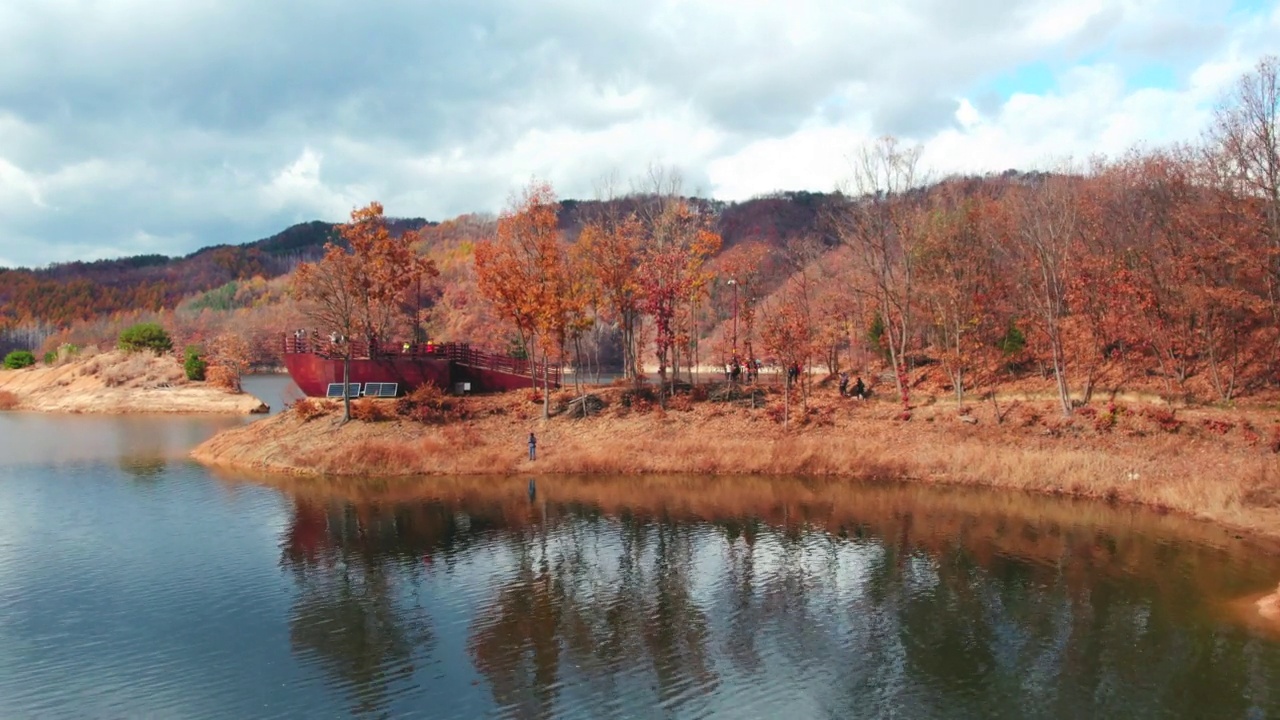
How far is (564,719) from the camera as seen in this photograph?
16.9 m

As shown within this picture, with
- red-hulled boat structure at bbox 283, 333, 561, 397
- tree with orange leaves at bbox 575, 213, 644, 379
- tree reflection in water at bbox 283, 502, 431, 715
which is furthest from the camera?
red-hulled boat structure at bbox 283, 333, 561, 397

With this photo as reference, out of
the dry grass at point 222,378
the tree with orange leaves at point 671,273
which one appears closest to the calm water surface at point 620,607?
the tree with orange leaves at point 671,273

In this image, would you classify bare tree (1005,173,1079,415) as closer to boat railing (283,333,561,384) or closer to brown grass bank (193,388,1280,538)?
brown grass bank (193,388,1280,538)

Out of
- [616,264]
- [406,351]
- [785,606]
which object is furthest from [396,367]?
[785,606]

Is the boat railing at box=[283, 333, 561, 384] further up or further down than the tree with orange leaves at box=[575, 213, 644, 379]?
further down

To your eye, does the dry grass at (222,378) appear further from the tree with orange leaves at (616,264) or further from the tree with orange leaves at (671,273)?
the tree with orange leaves at (671,273)

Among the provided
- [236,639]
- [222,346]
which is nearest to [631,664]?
[236,639]

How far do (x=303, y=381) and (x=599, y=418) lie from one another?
67.6 feet

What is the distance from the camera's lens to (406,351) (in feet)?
182

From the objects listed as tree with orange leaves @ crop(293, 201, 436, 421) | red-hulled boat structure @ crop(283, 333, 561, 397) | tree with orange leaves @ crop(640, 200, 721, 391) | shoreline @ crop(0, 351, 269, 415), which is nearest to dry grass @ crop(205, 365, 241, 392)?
shoreline @ crop(0, 351, 269, 415)

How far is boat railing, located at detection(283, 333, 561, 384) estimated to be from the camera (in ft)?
177

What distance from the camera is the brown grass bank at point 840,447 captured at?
35656 millimetres

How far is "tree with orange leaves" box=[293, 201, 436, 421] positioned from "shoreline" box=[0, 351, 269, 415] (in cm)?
3051

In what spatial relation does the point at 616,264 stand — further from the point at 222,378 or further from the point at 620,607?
the point at 222,378
